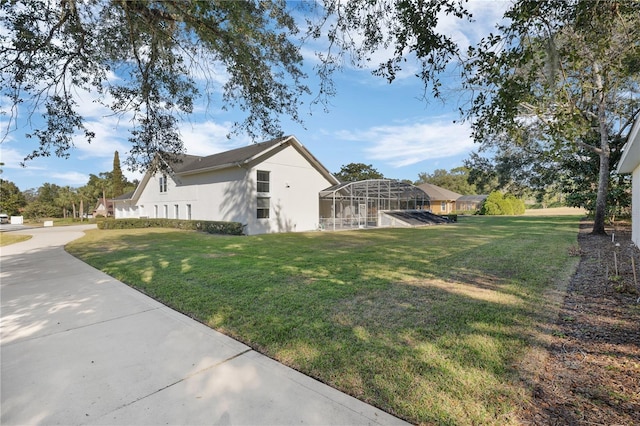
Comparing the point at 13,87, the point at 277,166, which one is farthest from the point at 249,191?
the point at 13,87

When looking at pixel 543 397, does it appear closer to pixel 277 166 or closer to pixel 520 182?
pixel 277 166

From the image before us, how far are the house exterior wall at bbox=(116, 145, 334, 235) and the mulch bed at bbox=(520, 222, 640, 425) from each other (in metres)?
15.0

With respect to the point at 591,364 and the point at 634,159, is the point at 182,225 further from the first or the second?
the point at 634,159

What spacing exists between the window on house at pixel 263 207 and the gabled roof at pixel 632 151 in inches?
606

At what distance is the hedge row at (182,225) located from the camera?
55.5 feet

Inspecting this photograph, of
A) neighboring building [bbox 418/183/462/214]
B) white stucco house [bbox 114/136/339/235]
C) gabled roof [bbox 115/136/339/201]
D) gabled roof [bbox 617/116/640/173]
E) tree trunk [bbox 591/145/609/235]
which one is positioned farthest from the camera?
neighboring building [bbox 418/183/462/214]

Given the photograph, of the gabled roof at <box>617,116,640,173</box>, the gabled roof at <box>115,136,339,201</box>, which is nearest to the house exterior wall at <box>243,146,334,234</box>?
the gabled roof at <box>115,136,339,201</box>

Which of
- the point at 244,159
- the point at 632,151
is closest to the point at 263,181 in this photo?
the point at 244,159

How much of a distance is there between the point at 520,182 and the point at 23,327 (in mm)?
25546

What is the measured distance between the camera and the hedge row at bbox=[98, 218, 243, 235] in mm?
16922

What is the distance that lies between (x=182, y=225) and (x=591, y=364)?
68.9 ft

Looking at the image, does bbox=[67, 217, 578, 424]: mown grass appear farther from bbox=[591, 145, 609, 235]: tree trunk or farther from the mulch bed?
bbox=[591, 145, 609, 235]: tree trunk

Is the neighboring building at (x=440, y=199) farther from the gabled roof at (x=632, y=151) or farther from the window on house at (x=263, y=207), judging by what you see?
the gabled roof at (x=632, y=151)

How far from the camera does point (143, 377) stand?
277 cm
